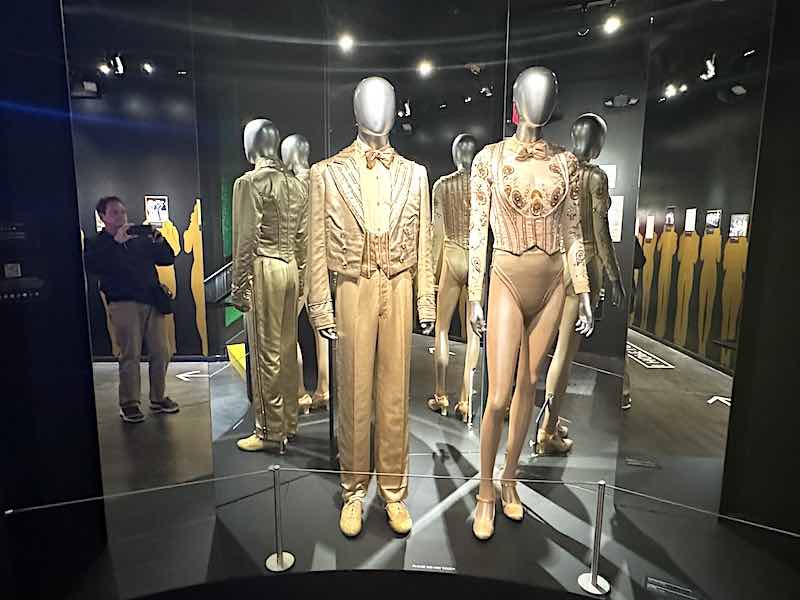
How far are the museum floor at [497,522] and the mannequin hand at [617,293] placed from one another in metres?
0.31

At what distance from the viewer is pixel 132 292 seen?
2.49m

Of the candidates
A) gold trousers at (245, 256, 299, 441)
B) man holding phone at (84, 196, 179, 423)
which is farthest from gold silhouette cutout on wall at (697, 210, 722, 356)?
man holding phone at (84, 196, 179, 423)

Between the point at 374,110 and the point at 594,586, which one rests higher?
the point at 374,110

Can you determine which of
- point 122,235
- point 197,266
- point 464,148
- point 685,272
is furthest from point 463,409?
point 122,235

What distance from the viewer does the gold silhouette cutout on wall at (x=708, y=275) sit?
248cm

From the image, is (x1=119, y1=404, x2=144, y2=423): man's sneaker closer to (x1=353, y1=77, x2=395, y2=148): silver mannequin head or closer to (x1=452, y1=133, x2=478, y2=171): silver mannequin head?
(x1=353, y1=77, x2=395, y2=148): silver mannequin head

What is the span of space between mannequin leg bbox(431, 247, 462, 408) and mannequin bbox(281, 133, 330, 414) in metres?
0.72

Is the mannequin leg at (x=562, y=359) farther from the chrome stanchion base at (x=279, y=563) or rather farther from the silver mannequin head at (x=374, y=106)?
the chrome stanchion base at (x=279, y=563)

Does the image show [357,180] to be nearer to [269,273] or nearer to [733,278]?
[269,273]

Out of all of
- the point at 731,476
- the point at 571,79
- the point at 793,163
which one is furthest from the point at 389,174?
the point at 731,476

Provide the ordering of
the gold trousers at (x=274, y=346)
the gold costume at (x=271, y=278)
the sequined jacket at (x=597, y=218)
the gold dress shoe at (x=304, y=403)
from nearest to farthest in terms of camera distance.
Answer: the sequined jacket at (x=597, y=218) < the gold costume at (x=271, y=278) < the gold trousers at (x=274, y=346) < the gold dress shoe at (x=304, y=403)

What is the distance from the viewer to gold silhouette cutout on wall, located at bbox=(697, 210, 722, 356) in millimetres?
2480

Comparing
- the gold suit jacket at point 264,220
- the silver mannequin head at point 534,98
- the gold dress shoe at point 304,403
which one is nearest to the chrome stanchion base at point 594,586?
the gold dress shoe at point 304,403

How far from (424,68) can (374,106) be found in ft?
2.09
